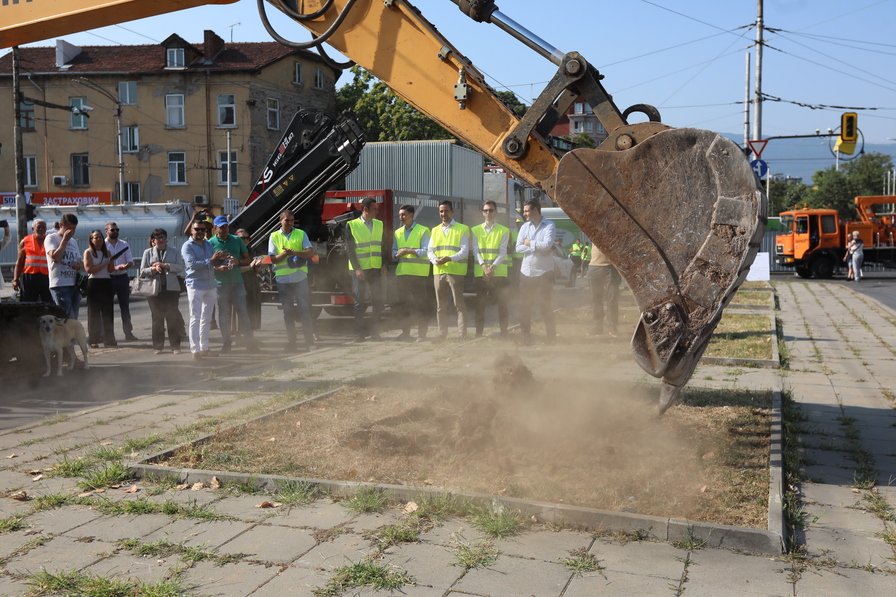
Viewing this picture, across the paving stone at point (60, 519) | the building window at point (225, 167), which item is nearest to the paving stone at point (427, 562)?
the paving stone at point (60, 519)

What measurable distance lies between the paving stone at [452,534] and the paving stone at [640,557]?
2.04 ft

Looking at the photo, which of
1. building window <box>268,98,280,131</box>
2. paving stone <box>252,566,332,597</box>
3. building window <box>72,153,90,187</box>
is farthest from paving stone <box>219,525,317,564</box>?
building window <box>72,153,90,187</box>

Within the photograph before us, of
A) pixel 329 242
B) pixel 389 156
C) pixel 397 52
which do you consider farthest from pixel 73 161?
pixel 397 52

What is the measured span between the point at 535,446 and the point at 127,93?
46.4 metres

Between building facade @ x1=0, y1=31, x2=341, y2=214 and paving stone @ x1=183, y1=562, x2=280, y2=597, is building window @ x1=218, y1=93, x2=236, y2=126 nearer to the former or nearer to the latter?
building facade @ x1=0, y1=31, x2=341, y2=214

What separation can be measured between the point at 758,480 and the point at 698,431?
1301 mm

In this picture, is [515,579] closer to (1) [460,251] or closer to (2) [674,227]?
(2) [674,227]

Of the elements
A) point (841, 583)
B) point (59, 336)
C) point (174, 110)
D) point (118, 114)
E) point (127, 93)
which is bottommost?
point (841, 583)

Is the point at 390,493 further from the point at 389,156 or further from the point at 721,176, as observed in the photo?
the point at 389,156

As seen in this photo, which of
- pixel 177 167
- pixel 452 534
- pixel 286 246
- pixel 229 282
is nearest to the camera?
pixel 452 534

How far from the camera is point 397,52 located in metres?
5.91

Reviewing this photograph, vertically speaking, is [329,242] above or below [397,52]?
below

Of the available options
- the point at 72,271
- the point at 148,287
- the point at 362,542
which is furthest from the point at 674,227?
the point at 72,271

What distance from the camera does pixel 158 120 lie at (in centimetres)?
4609
